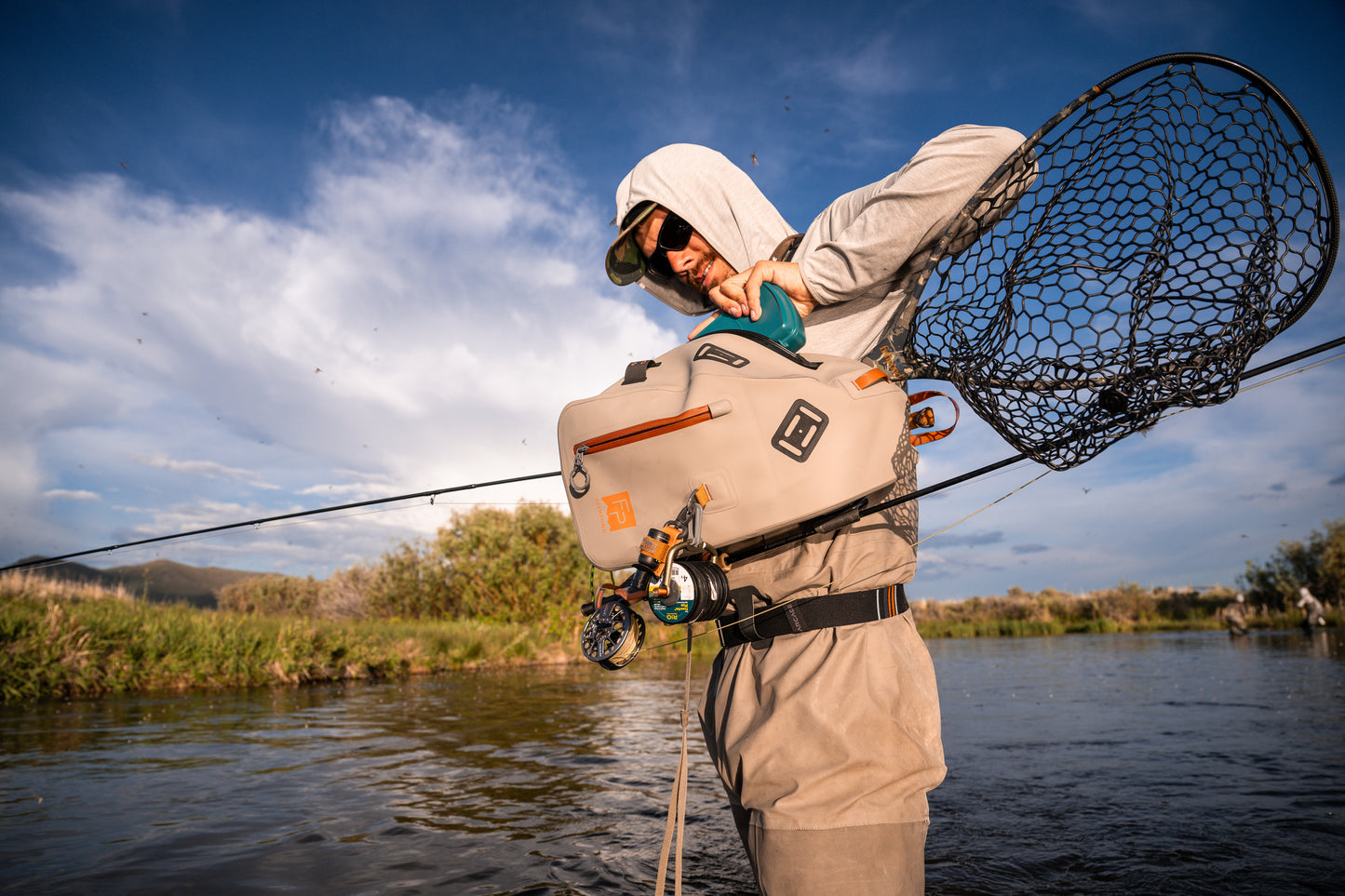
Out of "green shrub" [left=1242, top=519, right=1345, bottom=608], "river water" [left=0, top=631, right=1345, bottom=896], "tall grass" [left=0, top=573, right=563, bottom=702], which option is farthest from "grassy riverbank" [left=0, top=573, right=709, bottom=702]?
"green shrub" [left=1242, top=519, right=1345, bottom=608]

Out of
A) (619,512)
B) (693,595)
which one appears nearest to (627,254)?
(619,512)

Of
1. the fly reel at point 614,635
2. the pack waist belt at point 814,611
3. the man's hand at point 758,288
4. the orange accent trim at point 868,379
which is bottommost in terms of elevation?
the fly reel at point 614,635

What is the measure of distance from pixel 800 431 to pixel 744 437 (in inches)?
4.4

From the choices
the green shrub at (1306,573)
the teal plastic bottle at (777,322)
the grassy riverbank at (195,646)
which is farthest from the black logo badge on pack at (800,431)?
the green shrub at (1306,573)

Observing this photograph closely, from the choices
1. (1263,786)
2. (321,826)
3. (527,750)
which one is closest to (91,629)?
Result: (527,750)

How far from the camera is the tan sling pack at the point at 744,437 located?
1332mm

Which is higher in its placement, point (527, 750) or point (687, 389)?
point (687, 389)

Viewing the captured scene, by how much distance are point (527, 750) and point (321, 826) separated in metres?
2.37

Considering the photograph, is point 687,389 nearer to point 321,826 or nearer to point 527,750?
point 321,826

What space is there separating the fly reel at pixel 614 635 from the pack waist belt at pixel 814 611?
272 mm

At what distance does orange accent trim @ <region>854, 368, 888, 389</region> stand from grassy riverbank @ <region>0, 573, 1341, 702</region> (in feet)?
11.6

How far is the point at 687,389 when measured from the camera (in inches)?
56.4

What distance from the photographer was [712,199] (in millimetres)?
1786

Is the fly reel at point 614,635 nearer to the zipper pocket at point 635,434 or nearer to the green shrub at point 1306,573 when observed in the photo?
the zipper pocket at point 635,434
